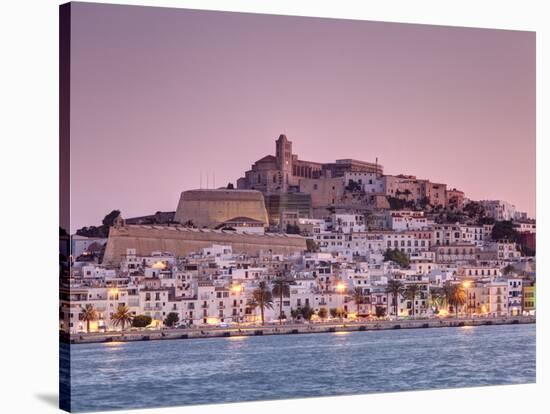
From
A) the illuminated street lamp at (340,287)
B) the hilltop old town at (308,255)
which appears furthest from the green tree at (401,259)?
the illuminated street lamp at (340,287)

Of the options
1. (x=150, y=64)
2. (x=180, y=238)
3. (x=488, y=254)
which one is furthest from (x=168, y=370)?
(x=488, y=254)

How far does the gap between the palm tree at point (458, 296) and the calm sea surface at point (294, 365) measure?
25 centimetres

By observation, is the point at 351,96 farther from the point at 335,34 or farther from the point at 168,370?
the point at 168,370

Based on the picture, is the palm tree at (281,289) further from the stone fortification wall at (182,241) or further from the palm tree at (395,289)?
the palm tree at (395,289)

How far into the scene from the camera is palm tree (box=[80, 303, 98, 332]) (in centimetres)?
1622

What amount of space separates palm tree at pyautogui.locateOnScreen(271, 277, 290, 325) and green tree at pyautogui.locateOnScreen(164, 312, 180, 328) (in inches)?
34.9

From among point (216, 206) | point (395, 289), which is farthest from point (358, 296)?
point (216, 206)

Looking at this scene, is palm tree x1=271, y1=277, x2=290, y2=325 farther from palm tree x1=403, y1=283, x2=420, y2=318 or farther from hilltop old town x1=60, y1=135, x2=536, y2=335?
palm tree x1=403, y1=283, x2=420, y2=318

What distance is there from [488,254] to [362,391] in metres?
2.33

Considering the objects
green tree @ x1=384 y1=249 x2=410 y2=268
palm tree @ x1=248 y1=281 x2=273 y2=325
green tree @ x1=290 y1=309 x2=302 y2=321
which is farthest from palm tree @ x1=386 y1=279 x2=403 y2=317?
palm tree @ x1=248 y1=281 x2=273 y2=325

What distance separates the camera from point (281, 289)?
58.1ft

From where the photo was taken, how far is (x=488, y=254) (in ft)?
61.1

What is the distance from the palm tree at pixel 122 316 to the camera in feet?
55.3

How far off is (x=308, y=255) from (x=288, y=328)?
27.5 inches
